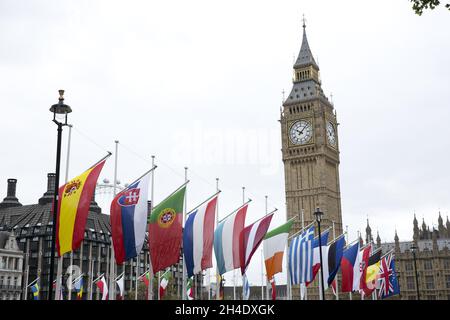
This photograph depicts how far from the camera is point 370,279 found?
57.5 m

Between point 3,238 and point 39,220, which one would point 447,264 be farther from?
point 3,238

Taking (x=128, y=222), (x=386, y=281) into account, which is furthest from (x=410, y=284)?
(x=128, y=222)

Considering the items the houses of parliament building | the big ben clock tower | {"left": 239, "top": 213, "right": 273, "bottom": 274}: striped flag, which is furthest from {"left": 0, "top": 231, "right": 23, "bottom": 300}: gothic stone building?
the big ben clock tower

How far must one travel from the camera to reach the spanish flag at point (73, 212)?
2750 cm

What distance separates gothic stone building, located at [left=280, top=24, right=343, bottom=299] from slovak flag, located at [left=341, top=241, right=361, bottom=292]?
2568 inches

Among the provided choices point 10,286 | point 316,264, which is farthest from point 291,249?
point 10,286

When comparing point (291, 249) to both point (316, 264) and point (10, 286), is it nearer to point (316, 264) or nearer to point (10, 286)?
point (316, 264)

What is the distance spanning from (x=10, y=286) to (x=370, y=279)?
181 ft

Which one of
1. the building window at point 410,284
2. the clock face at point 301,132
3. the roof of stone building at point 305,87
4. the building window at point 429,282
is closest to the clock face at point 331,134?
the clock face at point 301,132

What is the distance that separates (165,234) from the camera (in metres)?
33.6

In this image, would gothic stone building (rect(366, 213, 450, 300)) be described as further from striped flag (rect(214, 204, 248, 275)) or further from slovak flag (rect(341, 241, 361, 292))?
striped flag (rect(214, 204, 248, 275))

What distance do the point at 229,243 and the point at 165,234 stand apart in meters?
7.41

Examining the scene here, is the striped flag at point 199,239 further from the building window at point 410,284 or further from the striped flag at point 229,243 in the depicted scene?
the building window at point 410,284

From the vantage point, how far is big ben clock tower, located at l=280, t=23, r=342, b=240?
121 metres
